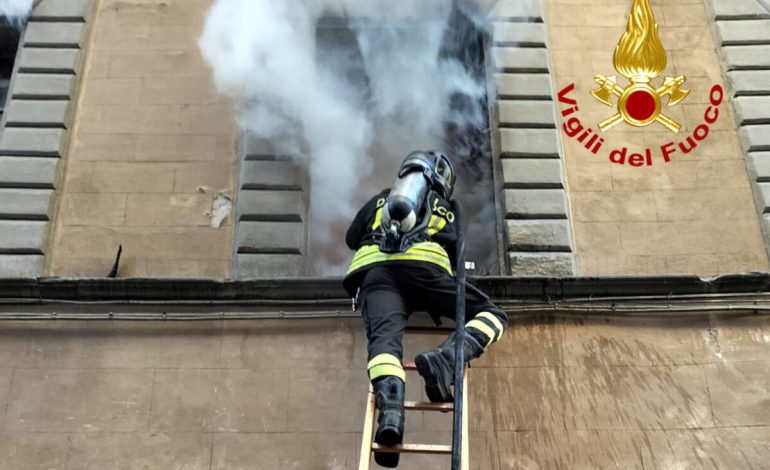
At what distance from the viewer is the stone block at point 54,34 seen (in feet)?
32.7

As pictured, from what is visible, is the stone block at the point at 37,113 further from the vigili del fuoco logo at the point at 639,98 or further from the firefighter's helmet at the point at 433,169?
the vigili del fuoco logo at the point at 639,98

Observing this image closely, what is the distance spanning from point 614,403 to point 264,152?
14.8ft

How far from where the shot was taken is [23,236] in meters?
8.84

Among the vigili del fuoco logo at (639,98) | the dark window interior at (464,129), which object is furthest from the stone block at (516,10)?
the vigili del fuoco logo at (639,98)

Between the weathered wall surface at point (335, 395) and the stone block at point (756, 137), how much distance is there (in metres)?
2.25

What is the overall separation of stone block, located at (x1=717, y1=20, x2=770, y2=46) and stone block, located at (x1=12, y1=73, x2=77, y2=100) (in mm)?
7734

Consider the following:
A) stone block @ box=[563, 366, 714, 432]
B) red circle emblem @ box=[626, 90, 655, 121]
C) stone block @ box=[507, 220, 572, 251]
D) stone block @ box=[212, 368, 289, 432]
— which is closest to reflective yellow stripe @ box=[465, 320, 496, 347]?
stone block @ box=[563, 366, 714, 432]

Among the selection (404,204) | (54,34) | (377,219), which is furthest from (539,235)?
(54,34)

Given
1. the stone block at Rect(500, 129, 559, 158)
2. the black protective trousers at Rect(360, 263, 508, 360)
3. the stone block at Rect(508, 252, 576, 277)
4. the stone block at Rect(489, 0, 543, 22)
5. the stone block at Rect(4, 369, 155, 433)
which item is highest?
the stone block at Rect(489, 0, 543, 22)

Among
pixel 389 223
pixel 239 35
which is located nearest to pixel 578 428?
pixel 389 223

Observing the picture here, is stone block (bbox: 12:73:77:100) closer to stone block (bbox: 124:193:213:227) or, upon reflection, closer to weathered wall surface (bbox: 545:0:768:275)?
stone block (bbox: 124:193:213:227)

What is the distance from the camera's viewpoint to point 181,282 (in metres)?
8.32

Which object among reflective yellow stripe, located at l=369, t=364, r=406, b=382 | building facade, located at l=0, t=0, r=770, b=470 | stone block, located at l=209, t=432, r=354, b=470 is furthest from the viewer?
building facade, located at l=0, t=0, r=770, b=470

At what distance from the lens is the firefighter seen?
5.80 metres
